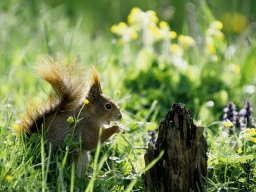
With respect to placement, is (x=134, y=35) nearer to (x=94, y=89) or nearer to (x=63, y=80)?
(x=94, y=89)

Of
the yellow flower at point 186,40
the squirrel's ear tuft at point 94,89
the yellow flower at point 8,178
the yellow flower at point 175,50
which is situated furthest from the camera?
the yellow flower at point 175,50

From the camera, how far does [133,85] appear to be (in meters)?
6.14

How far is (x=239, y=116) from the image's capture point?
A: 16.1 ft

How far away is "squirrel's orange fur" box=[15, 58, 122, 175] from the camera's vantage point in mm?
4279

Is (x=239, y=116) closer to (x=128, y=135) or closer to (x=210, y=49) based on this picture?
(x=128, y=135)

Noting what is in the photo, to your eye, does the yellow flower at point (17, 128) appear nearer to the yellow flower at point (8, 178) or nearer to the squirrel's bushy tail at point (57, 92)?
the squirrel's bushy tail at point (57, 92)

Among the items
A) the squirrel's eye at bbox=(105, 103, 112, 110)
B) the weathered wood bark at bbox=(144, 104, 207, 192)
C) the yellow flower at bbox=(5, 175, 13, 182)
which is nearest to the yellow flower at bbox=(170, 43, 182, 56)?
the squirrel's eye at bbox=(105, 103, 112, 110)

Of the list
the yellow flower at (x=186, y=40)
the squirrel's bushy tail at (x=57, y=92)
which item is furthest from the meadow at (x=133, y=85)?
the squirrel's bushy tail at (x=57, y=92)

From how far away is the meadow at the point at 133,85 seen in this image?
4078 mm

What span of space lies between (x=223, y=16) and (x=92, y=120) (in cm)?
460

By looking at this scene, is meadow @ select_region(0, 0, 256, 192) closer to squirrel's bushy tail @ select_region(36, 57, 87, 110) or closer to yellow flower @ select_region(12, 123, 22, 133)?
yellow flower @ select_region(12, 123, 22, 133)

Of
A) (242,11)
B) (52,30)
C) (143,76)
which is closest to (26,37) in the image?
(52,30)

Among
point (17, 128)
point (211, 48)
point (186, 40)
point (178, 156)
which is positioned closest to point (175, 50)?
point (186, 40)

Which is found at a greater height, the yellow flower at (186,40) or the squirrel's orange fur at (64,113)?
the yellow flower at (186,40)
